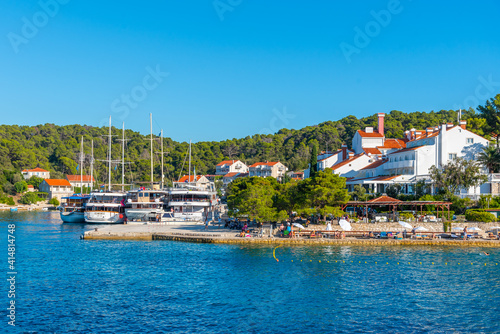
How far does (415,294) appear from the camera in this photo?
31.3 meters

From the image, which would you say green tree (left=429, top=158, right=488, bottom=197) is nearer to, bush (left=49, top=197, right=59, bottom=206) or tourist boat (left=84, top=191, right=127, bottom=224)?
tourist boat (left=84, top=191, right=127, bottom=224)

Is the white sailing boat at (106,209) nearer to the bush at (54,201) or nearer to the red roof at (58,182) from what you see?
the bush at (54,201)

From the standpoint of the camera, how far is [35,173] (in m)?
155

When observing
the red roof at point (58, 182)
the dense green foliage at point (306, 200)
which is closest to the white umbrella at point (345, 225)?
the dense green foliage at point (306, 200)

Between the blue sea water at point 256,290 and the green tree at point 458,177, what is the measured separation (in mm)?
15087

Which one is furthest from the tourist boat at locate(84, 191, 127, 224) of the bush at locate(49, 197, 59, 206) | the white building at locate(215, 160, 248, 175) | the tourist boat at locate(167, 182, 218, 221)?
the white building at locate(215, 160, 248, 175)

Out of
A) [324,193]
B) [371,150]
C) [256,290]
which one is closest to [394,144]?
[371,150]

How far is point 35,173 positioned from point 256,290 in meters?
143

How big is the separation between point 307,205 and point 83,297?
31.0 meters

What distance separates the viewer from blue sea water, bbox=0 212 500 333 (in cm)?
2536

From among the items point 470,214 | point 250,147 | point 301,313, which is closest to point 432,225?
point 470,214

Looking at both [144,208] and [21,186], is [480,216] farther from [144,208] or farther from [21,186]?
[21,186]

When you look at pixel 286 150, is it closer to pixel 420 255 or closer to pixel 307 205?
pixel 307 205

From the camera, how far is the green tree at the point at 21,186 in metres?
138
